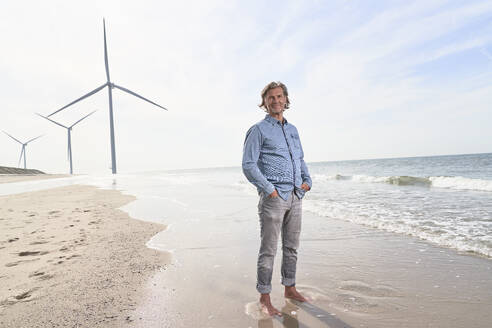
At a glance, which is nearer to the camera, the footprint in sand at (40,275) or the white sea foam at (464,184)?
the footprint in sand at (40,275)

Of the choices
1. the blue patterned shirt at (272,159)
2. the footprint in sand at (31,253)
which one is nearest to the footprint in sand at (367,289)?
the blue patterned shirt at (272,159)

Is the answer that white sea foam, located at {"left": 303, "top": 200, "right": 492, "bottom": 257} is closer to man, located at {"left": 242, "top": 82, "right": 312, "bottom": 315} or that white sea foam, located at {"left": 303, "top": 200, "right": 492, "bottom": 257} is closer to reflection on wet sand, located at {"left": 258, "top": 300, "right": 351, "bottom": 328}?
reflection on wet sand, located at {"left": 258, "top": 300, "right": 351, "bottom": 328}

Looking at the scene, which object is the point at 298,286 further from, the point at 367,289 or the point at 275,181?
the point at 275,181

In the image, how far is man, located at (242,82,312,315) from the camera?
259 cm

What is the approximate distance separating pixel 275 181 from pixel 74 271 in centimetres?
276

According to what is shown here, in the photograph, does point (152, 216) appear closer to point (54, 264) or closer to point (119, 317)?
point (54, 264)

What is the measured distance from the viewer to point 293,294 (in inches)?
111

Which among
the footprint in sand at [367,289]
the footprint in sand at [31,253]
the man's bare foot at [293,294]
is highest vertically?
the footprint in sand at [31,253]

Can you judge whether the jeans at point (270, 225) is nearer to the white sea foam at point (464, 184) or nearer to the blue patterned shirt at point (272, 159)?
the blue patterned shirt at point (272, 159)

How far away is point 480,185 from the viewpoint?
46.2 feet

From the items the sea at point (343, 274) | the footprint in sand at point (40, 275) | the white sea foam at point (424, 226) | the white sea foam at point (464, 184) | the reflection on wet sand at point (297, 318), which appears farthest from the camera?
the white sea foam at point (464, 184)

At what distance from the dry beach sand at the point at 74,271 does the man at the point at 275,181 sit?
1.27 meters

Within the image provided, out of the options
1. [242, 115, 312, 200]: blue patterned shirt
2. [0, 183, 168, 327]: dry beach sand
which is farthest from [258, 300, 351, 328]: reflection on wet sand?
[0, 183, 168, 327]: dry beach sand

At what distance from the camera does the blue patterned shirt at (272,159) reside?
2557mm
